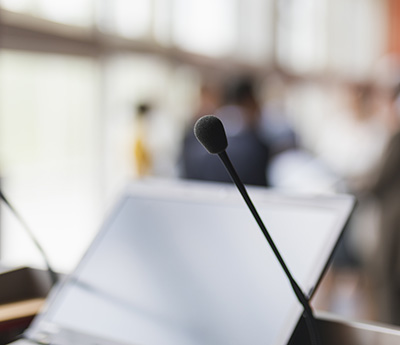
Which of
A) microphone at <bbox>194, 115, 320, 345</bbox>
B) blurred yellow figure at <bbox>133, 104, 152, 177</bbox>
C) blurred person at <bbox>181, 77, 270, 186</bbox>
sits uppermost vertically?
microphone at <bbox>194, 115, 320, 345</bbox>

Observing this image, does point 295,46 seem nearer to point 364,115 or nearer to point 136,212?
point 364,115

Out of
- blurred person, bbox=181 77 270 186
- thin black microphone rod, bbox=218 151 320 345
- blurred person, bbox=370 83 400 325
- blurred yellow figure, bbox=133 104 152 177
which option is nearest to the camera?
thin black microphone rod, bbox=218 151 320 345

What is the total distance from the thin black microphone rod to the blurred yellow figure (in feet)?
9.48

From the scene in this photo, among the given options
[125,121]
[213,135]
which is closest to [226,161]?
[213,135]

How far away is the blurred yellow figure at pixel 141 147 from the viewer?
139 inches

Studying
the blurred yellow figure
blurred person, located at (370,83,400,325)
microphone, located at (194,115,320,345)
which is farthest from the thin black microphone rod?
the blurred yellow figure

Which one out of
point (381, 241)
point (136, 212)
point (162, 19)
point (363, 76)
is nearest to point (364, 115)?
point (381, 241)

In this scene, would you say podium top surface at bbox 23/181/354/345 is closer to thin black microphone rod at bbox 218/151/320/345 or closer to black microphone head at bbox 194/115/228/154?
thin black microphone rod at bbox 218/151/320/345

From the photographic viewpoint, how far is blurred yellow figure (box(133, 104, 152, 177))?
3531 millimetres

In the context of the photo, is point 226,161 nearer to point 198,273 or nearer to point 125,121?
point 198,273

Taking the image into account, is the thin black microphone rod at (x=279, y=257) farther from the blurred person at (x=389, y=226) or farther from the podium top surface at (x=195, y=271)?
the blurred person at (x=389, y=226)

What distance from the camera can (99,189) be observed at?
Answer: 396 centimetres

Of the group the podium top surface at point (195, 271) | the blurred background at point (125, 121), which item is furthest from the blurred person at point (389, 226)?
the podium top surface at point (195, 271)

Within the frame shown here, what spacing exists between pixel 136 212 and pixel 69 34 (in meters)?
2.83
